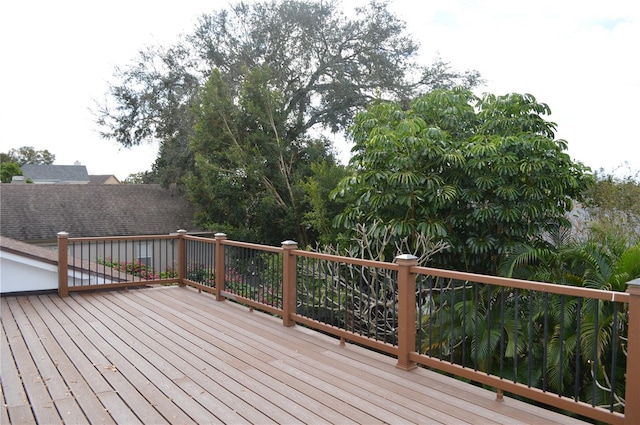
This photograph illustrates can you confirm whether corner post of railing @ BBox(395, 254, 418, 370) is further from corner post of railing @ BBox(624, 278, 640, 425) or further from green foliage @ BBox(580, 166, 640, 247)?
green foliage @ BBox(580, 166, 640, 247)

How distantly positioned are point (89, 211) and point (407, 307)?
19.6 metres

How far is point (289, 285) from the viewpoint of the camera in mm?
4902

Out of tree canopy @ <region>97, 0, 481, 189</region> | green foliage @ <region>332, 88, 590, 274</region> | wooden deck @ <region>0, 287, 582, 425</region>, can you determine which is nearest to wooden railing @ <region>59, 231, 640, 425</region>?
wooden deck @ <region>0, 287, 582, 425</region>

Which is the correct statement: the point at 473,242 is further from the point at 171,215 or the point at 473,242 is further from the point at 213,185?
the point at 171,215

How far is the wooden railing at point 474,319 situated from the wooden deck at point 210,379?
19cm

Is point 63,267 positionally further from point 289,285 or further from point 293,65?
point 293,65

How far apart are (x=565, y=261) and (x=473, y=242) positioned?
115 cm

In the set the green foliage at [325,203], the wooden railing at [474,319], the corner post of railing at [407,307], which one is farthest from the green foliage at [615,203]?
the green foliage at [325,203]

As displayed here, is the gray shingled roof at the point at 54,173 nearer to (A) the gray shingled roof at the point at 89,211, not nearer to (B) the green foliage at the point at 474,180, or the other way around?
(A) the gray shingled roof at the point at 89,211

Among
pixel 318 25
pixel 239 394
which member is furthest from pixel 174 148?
pixel 239 394

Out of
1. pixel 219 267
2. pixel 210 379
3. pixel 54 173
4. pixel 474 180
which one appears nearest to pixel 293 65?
pixel 474 180

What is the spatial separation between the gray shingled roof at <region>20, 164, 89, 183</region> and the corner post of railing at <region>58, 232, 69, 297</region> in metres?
47.6

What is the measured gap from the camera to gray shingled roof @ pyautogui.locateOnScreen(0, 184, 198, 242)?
60.0 feet

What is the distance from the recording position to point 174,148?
60.7 ft
